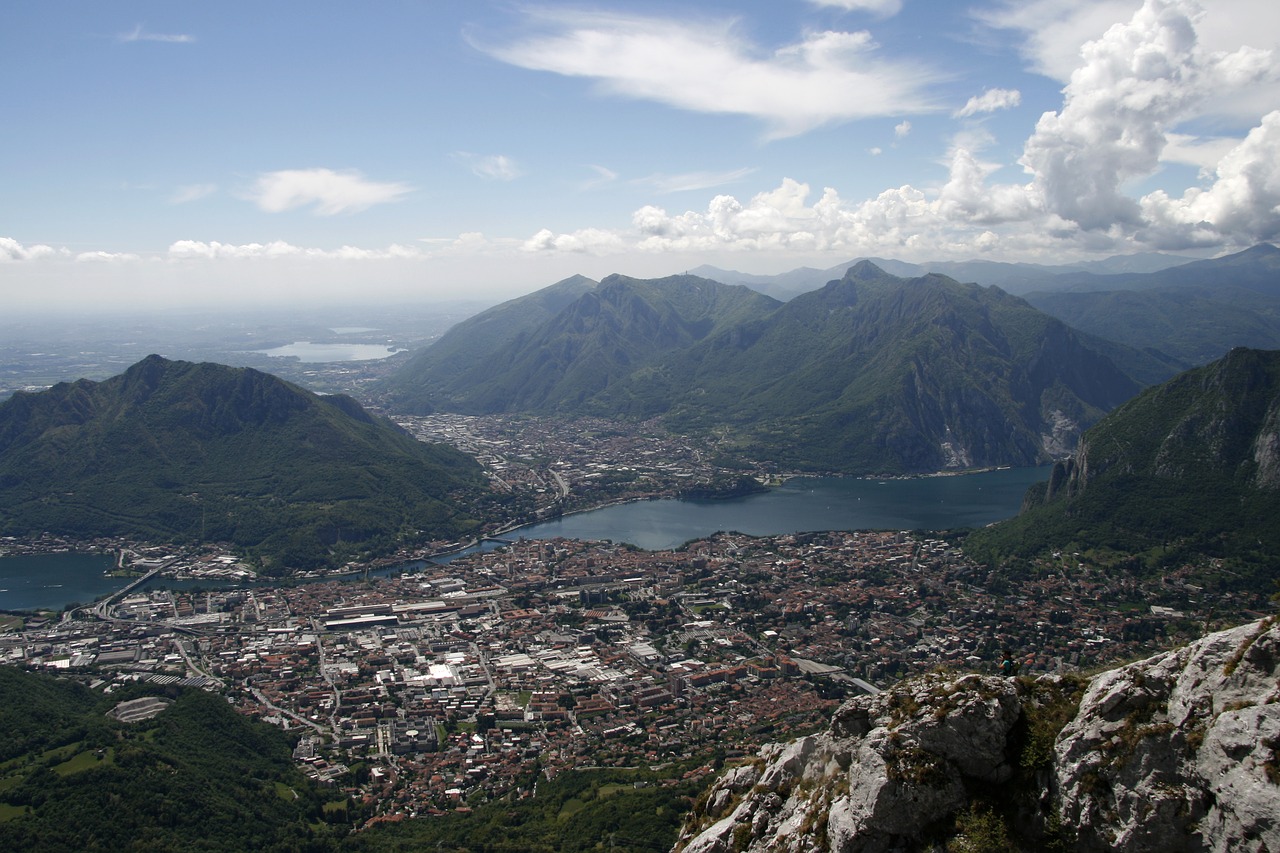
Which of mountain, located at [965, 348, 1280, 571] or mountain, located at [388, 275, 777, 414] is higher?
mountain, located at [388, 275, 777, 414]

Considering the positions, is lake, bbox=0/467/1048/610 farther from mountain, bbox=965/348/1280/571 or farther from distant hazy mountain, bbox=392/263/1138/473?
distant hazy mountain, bbox=392/263/1138/473

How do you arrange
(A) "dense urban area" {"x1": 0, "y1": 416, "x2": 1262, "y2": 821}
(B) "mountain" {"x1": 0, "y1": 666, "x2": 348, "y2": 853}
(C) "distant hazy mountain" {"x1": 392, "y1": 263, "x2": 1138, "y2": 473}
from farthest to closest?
(C) "distant hazy mountain" {"x1": 392, "y1": 263, "x2": 1138, "y2": 473}, (A) "dense urban area" {"x1": 0, "y1": 416, "x2": 1262, "y2": 821}, (B) "mountain" {"x1": 0, "y1": 666, "x2": 348, "y2": 853}

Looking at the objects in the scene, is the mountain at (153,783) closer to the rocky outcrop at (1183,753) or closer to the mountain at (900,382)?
the rocky outcrop at (1183,753)

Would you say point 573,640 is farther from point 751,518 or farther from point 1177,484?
point 1177,484

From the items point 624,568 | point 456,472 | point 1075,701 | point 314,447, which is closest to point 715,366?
point 456,472

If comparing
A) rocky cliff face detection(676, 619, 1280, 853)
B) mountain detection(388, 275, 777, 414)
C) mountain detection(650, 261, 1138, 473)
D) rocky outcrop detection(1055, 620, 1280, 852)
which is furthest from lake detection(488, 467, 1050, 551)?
rocky outcrop detection(1055, 620, 1280, 852)

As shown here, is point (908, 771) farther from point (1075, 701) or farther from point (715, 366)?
point (715, 366)
